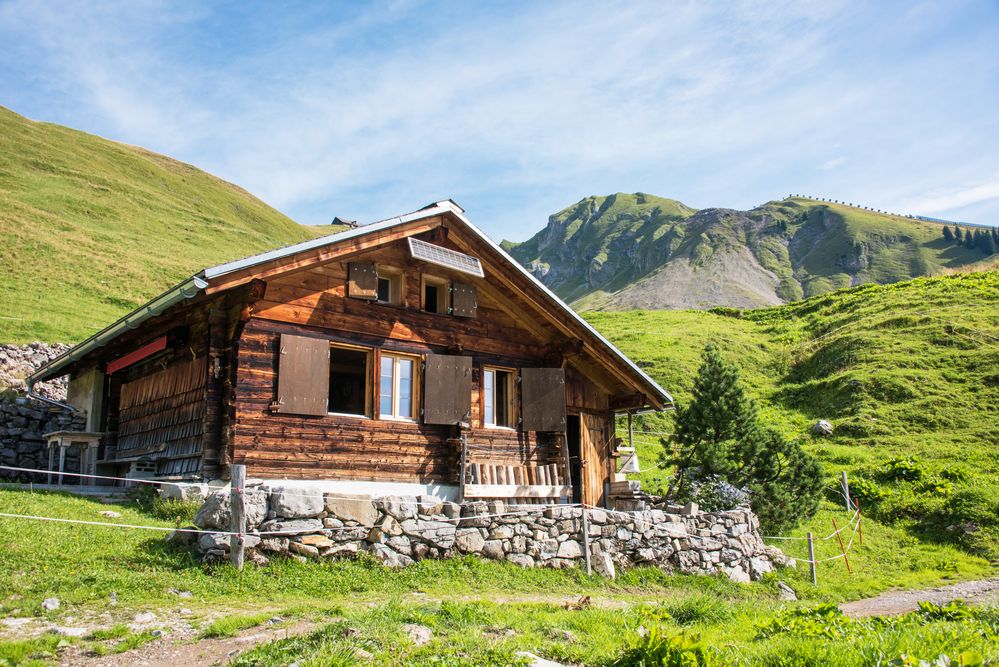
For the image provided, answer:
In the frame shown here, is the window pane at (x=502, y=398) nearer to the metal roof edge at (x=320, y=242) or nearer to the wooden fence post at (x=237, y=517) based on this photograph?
the metal roof edge at (x=320, y=242)

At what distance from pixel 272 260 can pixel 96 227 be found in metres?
48.4

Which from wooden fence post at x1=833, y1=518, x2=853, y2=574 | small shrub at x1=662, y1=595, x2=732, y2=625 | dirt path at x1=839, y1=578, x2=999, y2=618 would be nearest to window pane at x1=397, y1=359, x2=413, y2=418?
small shrub at x1=662, y1=595, x2=732, y2=625

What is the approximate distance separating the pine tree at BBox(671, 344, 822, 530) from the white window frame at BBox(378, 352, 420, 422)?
8.00 m

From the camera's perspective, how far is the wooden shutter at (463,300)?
1736 cm

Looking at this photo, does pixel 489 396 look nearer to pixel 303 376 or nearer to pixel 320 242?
pixel 303 376

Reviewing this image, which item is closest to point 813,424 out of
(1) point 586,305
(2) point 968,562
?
(2) point 968,562

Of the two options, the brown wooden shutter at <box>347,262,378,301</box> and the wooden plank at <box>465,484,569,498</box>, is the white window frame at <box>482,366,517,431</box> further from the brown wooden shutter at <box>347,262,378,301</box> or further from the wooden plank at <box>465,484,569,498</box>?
the brown wooden shutter at <box>347,262,378,301</box>

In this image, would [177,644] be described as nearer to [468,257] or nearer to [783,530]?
[468,257]

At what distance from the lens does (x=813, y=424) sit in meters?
32.6

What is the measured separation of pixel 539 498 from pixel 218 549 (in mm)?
8004

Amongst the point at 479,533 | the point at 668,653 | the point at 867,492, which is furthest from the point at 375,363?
the point at 867,492

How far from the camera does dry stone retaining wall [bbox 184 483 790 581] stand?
11.2 metres

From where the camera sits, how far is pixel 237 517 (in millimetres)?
10570

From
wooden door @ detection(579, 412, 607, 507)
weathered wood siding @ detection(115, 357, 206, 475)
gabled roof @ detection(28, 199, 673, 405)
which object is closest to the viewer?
gabled roof @ detection(28, 199, 673, 405)
